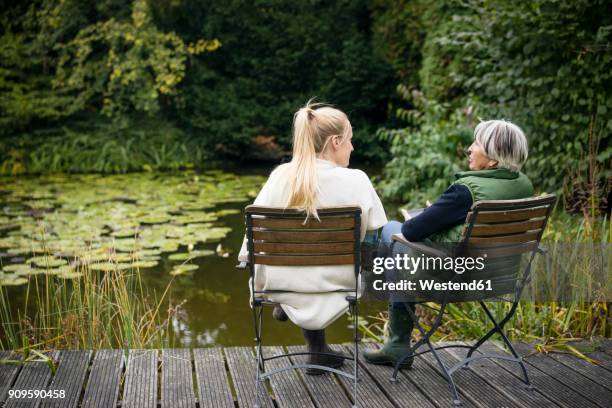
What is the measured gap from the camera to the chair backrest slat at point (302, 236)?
271 centimetres

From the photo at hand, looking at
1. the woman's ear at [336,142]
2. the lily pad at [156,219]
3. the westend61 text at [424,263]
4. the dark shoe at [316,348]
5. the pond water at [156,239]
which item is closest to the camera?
the westend61 text at [424,263]

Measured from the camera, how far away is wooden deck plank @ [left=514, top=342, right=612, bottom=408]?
9.68 feet

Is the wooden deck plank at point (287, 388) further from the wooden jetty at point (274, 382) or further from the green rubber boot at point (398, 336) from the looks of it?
the green rubber boot at point (398, 336)

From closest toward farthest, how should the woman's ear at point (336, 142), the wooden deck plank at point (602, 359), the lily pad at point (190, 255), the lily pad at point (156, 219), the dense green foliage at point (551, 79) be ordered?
the woman's ear at point (336, 142)
the wooden deck plank at point (602, 359)
the dense green foliage at point (551, 79)
the lily pad at point (190, 255)
the lily pad at point (156, 219)

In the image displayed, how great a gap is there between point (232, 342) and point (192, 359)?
159cm

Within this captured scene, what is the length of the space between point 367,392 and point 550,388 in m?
0.83

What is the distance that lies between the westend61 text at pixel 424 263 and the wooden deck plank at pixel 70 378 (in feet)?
4.68

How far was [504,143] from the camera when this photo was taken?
284cm

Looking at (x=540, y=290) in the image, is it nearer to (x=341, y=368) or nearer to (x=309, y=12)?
(x=341, y=368)

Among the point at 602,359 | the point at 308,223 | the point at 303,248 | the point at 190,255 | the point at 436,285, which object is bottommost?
the point at 190,255

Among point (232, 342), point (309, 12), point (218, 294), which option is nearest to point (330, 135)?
point (232, 342)

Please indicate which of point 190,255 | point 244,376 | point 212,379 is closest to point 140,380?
point 212,379

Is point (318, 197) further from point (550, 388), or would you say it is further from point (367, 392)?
point (550, 388)

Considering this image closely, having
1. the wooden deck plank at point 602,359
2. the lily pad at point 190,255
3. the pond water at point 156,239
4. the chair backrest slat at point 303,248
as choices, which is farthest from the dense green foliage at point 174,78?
the chair backrest slat at point 303,248
